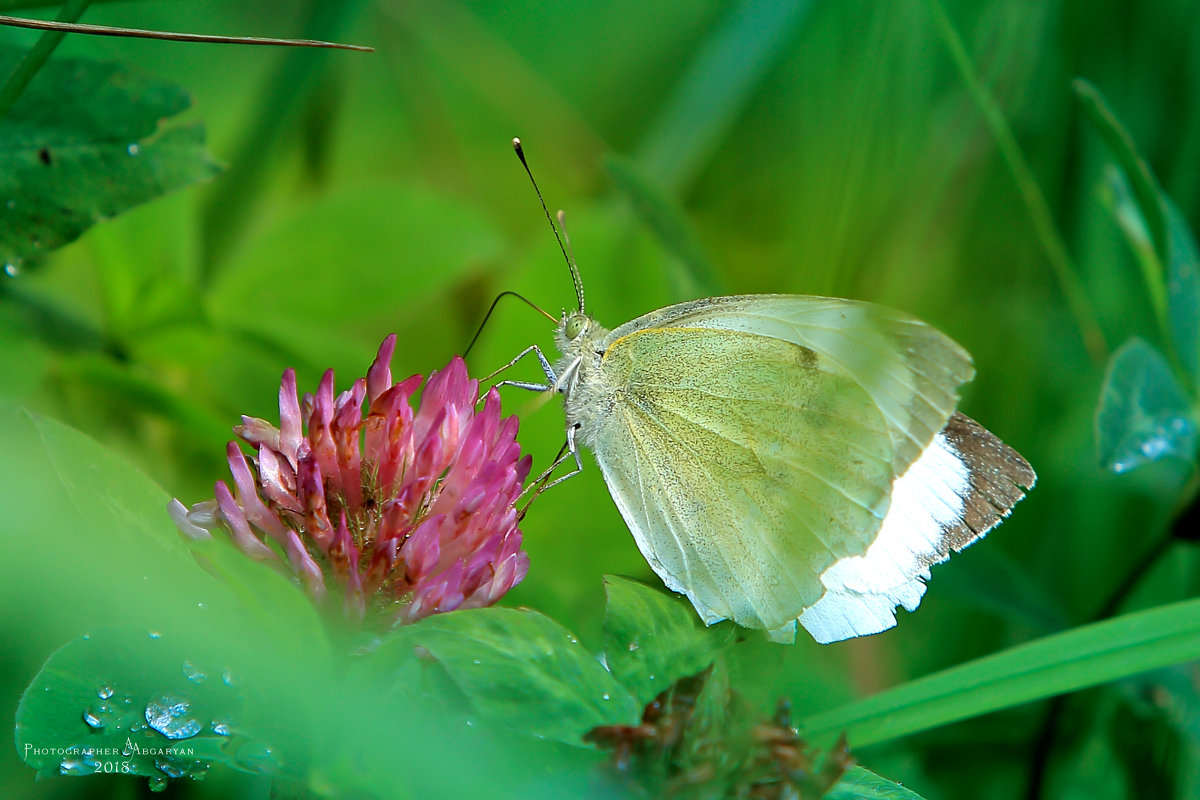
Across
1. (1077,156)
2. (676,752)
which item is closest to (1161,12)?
(1077,156)

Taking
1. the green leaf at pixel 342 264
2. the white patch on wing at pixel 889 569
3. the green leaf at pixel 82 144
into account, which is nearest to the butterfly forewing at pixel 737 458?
the white patch on wing at pixel 889 569

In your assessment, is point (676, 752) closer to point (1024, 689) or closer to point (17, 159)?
A: point (1024, 689)

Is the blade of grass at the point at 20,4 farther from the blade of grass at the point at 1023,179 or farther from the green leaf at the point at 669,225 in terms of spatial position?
the blade of grass at the point at 1023,179

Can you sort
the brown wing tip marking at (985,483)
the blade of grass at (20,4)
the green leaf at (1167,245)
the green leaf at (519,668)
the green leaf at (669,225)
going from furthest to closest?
the green leaf at (669,225), the green leaf at (1167,245), the brown wing tip marking at (985,483), the blade of grass at (20,4), the green leaf at (519,668)

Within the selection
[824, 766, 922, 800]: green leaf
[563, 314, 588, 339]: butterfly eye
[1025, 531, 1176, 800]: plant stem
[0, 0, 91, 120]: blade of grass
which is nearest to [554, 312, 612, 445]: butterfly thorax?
[563, 314, 588, 339]: butterfly eye

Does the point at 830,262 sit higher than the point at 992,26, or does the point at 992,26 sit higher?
the point at 992,26

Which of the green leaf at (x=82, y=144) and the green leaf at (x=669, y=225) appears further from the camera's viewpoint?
the green leaf at (x=669, y=225)

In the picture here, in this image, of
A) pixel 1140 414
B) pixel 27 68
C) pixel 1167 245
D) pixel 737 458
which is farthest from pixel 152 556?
pixel 1167 245
